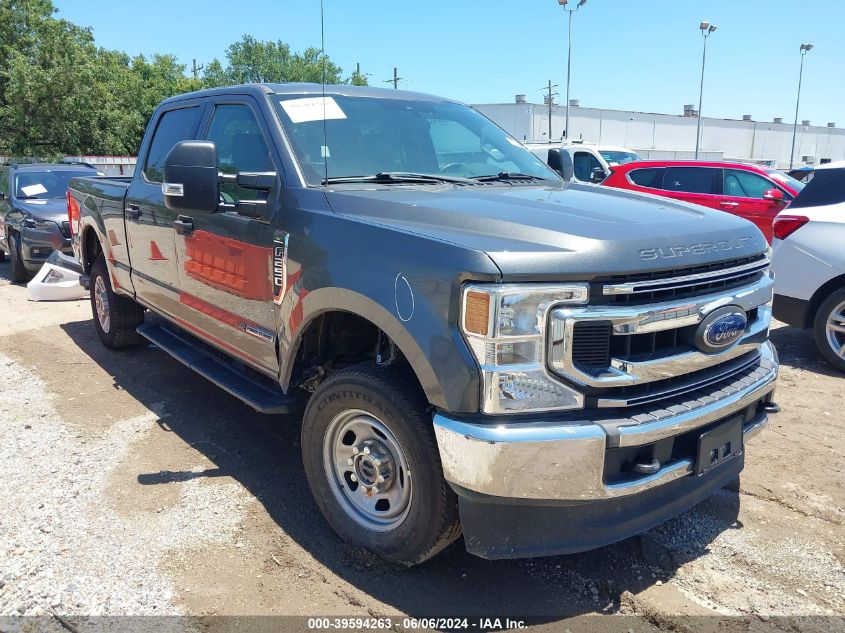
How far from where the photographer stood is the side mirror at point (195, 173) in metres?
3.17

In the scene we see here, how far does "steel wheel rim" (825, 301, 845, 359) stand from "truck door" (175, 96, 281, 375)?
4816 mm

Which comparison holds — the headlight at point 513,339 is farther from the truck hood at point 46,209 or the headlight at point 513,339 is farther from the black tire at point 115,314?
the truck hood at point 46,209

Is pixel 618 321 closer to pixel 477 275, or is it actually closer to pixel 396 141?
pixel 477 275

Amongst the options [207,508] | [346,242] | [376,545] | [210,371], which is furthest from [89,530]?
[346,242]

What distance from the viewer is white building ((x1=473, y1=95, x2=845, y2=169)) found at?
5284cm

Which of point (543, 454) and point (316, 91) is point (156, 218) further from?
point (543, 454)

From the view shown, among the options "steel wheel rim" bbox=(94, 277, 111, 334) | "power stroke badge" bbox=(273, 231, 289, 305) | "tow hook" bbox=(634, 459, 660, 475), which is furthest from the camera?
"steel wheel rim" bbox=(94, 277, 111, 334)

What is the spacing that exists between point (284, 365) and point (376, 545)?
977 millimetres

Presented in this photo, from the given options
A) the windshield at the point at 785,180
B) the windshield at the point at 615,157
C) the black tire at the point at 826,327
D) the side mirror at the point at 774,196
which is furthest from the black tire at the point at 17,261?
the windshield at the point at 615,157

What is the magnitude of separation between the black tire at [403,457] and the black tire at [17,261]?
886 cm

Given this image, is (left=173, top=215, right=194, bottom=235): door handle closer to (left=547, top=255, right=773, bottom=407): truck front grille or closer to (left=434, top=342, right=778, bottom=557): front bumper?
(left=434, top=342, right=778, bottom=557): front bumper

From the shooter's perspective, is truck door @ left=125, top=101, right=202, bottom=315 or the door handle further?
truck door @ left=125, top=101, right=202, bottom=315

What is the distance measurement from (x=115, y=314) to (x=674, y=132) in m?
66.2

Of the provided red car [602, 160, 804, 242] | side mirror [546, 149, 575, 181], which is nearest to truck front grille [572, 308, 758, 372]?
side mirror [546, 149, 575, 181]
